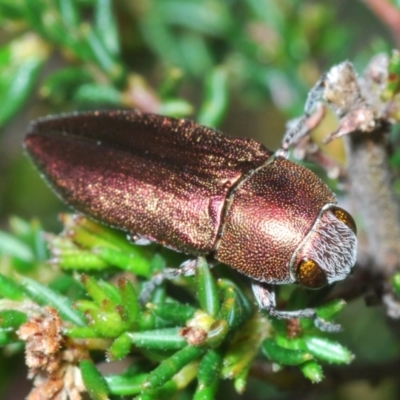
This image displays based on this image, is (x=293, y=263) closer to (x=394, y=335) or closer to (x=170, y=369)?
(x=170, y=369)

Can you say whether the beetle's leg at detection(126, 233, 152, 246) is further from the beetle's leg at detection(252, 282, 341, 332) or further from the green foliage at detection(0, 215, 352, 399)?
the beetle's leg at detection(252, 282, 341, 332)

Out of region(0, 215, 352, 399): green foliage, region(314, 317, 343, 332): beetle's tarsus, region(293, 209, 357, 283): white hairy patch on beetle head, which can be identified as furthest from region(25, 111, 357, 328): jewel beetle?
region(0, 215, 352, 399): green foliage

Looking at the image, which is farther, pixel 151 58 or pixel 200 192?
pixel 151 58

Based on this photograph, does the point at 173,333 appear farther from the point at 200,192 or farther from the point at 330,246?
the point at 200,192

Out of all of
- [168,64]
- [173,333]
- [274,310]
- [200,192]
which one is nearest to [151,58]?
[168,64]

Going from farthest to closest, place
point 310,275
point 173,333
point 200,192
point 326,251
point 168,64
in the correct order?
point 168,64 < point 200,192 < point 326,251 < point 310,275 < point 173,333

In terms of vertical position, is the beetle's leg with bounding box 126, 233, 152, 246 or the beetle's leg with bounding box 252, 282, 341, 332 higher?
the beetle's leg with bounding box 126, 233, 152, 246

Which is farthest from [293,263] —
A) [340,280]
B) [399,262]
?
[399,262]
